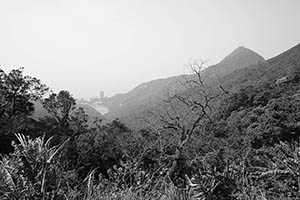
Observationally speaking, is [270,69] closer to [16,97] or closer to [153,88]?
[16,97]

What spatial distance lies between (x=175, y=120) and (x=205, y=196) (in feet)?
32.2

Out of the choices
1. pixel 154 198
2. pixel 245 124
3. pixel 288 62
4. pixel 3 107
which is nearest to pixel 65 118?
pixel 3 107

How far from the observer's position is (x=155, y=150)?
14156 mm

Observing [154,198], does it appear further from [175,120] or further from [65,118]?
[65,118]

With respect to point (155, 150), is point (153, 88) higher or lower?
higher

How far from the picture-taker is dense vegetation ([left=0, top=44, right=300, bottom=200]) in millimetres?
1360

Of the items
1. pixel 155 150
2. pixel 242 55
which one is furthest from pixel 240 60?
pixel 155 150

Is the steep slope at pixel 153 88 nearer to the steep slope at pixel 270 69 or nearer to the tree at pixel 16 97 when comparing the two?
the steep slope at pixel 270 69

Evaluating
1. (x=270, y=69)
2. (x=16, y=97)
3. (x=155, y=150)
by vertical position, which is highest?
(x=16, y=97)

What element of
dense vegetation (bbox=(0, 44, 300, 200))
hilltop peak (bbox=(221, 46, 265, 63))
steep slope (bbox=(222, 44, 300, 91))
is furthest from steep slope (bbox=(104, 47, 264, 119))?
dense vegetation (bbox=(0, 44, 300, 200))

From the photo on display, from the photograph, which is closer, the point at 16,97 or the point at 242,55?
the point at 16,97

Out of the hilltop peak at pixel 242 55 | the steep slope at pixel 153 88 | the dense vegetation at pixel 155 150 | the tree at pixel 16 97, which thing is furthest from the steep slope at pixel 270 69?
the hilltop peak at pixel 242 55

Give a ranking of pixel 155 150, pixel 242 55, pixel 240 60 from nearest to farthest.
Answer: pixel 155 150, pixel 240 60, pixel 242 55

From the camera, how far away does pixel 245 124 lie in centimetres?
2078
